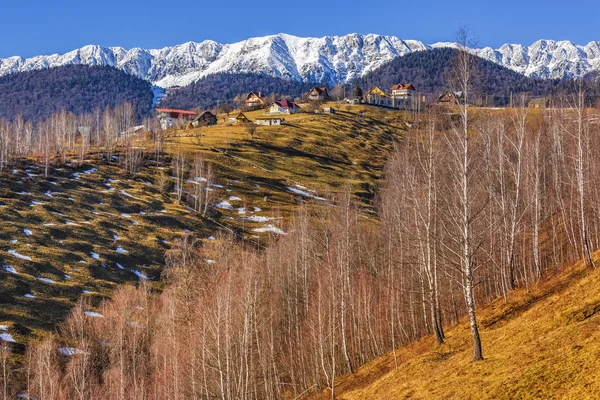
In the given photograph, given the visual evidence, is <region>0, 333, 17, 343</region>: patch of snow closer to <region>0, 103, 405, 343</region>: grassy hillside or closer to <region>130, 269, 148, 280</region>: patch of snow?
<region>0, 103, 405, 343</region>: grassy hillside

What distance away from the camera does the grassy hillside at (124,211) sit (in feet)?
262

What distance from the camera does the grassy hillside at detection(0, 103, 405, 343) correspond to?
262 feet

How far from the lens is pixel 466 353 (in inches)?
1147

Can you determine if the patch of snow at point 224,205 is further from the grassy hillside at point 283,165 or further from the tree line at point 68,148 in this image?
the tree line at point 68,148

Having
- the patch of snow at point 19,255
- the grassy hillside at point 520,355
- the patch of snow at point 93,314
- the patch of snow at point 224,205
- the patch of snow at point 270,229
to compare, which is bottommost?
the patch of snow at point 93,314

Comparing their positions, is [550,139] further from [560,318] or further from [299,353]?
[560,318]

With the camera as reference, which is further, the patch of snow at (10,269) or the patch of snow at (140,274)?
the patch of snow at (140,274)

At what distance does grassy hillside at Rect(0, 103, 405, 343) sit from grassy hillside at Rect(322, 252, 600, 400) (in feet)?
168

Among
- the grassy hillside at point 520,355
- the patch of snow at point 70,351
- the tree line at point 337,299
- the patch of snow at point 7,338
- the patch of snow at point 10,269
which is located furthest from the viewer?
the patch of snow at point 10,269

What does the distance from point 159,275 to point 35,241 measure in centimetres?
2288

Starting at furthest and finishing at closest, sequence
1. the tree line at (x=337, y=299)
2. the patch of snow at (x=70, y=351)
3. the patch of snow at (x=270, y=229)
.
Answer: the patch of snow at (x=270, y=229)
the patch of snow at (x=70, y=351)
the tree line at (x=337, y=299)

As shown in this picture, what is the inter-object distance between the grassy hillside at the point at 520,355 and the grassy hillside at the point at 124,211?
51.2m

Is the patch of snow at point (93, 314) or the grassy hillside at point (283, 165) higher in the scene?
the grassy hillside at point (283, 165)

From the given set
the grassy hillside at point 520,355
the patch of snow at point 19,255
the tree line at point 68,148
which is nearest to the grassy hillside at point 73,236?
the patch of snow at point 19,255
